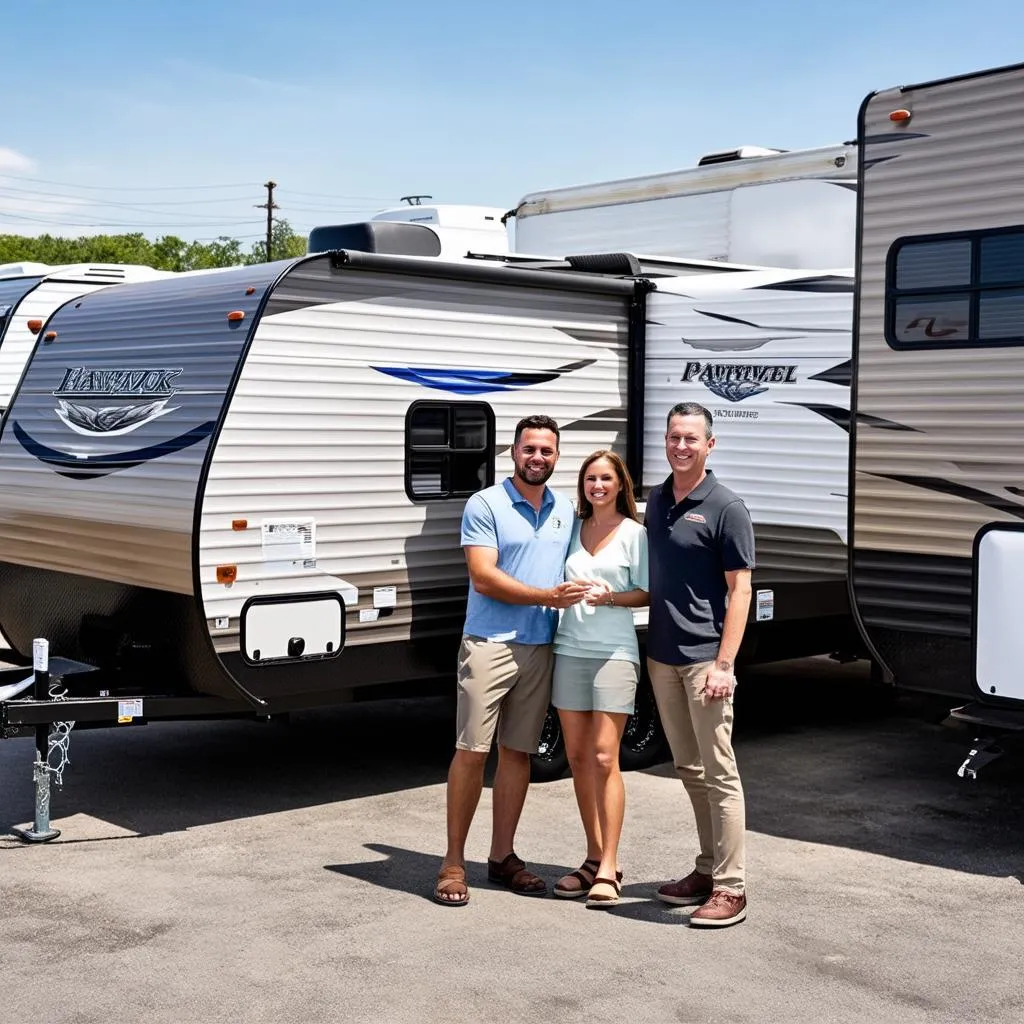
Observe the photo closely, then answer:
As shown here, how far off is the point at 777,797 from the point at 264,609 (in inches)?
112

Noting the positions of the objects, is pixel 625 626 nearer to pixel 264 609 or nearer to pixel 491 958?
pixel 491 958

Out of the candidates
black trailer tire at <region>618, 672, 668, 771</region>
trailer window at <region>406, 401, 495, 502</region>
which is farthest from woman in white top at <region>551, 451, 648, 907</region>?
black trailer tire at <region>618, 672, 668, 771</region>

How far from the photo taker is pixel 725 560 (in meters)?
5.68

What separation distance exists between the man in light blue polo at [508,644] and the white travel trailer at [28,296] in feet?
27.4

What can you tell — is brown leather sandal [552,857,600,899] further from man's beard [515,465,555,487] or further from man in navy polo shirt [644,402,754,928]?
man's beard [515,465,555,487]

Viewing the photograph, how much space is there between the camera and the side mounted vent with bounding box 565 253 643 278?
899 centimetres

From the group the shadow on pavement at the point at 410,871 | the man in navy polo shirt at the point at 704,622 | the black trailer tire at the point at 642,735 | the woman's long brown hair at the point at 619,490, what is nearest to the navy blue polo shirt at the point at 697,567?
the man in navy polo shirt at the point at 704,622

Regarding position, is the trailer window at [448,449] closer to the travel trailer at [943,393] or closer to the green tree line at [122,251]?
the travel trailer at [943,393]

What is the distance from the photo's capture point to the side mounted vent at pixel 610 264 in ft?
29.5

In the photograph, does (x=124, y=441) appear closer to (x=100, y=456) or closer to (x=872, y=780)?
(x=100, y=456)

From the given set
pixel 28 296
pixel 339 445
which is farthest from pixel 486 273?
pixel 28 296

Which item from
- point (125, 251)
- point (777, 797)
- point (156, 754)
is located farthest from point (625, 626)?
point (125, 251)

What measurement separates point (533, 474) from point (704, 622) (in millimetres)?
958

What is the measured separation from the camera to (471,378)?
7941mm
